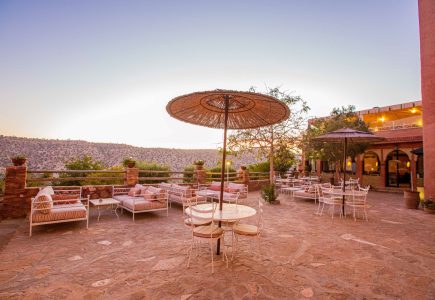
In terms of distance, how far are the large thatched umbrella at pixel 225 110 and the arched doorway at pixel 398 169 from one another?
1774cm

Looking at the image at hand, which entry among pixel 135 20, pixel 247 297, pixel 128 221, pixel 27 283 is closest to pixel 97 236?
pixel 128 221

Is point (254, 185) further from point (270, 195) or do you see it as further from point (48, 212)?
point (48, 212)

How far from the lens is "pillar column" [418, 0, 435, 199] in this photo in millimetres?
8031

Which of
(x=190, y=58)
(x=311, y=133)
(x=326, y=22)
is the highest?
(x=326, y=22)

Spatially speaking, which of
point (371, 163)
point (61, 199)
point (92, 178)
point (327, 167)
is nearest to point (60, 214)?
point (61, 199)

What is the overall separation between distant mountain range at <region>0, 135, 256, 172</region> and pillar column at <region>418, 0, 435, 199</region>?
516 inches

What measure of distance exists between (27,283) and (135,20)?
8.80 meters

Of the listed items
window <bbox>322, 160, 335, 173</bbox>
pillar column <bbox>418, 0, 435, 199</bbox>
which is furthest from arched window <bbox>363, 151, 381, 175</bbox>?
pillar column <bbox>418, 0, 435, 199</bbox>

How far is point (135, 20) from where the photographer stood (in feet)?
27.4

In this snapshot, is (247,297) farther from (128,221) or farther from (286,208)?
(286,208)

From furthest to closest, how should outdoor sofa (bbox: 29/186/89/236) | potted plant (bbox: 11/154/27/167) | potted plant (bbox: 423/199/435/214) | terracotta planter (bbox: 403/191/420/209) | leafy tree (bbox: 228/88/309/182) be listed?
leafy tree (bbox: 228/88/309/182) → terracotta planter (bbox: 403/191/420/209) → potted plant (bbox: 423/199/435/214) → potted plant (bbox: 11/154/27/167) → outdoor sofa (bbox: 29/186/89/236)

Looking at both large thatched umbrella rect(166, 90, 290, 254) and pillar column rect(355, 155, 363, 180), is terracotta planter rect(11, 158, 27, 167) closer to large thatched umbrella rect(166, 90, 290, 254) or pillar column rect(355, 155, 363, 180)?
large thatched umbrella rect(166, 90, 290, 254)

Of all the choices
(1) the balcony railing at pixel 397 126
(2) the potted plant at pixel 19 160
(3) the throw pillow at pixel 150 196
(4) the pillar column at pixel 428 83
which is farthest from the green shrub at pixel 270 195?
(1) the balcony railing at pixel 397 126

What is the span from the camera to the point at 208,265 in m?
3.37
